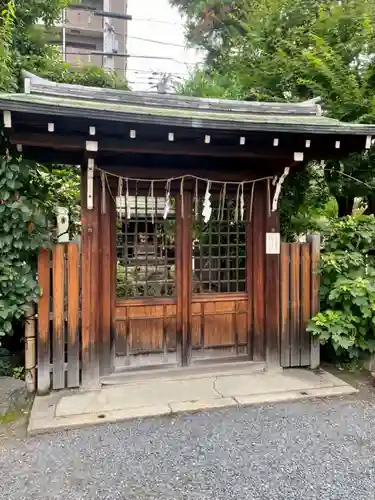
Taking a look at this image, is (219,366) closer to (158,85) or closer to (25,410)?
(25,410)

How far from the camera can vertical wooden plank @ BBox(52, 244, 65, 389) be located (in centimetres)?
401

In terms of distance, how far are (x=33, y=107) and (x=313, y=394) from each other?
392cm

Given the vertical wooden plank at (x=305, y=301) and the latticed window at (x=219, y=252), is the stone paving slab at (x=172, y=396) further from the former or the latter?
the latticed window at (x=219, y=252)

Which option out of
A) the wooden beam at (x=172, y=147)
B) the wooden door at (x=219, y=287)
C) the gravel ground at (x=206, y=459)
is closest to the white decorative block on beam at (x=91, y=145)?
the wooden beam at (x=172, y=147)

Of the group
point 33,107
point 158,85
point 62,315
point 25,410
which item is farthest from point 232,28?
point 25,410

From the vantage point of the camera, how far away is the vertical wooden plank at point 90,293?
162 inches

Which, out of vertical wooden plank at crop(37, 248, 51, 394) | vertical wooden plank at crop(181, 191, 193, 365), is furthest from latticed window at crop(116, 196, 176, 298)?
vertical wooden plank at crop(37, 248, 51, 394)

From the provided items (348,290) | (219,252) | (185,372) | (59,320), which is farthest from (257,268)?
(59,320)

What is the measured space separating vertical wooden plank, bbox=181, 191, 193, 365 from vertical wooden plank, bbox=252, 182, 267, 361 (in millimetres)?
834

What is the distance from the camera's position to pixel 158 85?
10062mm

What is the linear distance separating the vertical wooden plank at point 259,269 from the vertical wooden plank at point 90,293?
195 cm

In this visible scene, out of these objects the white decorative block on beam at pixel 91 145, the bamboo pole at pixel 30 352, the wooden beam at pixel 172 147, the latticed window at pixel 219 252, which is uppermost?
the wooden beam at pixel 172 147

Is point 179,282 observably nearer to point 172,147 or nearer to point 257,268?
point 257,268

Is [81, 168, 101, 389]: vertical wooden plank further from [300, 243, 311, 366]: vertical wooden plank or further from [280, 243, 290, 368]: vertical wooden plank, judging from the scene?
[300, 243, 311, 366]: vertical wooden plank
